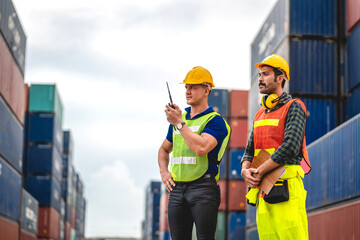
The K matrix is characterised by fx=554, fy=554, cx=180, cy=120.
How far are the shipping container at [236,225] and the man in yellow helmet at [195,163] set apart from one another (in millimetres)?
21886

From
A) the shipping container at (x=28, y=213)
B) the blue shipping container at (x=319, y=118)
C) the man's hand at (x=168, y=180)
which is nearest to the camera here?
the man's hand at (x=168, y=180)

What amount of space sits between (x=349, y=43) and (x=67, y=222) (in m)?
36.4

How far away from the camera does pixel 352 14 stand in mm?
15750

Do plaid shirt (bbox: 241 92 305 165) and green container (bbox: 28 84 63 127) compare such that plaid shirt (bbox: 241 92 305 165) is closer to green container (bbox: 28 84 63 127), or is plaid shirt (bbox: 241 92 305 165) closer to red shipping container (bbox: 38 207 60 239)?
green container (bbox: 28 84 63 127)

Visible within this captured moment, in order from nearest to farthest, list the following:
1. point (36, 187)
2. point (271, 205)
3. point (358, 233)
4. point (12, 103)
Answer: point (271, 205)
point (358, 233)
point (12, 103)
point (36, 187)

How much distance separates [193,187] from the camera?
4.37m

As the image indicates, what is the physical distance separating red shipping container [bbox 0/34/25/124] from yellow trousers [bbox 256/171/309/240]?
48.2 ft

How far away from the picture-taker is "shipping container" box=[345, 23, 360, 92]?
49.8ft

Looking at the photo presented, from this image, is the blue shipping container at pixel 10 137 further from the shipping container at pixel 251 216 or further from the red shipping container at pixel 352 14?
the red shipping container at pixel 352 14

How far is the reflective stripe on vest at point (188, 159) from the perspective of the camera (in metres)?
4.40

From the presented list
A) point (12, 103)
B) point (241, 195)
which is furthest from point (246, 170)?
point (241, 195)

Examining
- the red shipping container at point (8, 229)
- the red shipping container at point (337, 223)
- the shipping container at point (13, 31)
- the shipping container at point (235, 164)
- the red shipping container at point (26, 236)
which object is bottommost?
the red shipping container at point (26, 236)

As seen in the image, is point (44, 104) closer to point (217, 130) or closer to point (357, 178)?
point (357, 178)

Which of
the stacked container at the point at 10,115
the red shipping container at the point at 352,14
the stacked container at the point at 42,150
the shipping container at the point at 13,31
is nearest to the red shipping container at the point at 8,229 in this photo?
the stacked container at the point at 10,115
